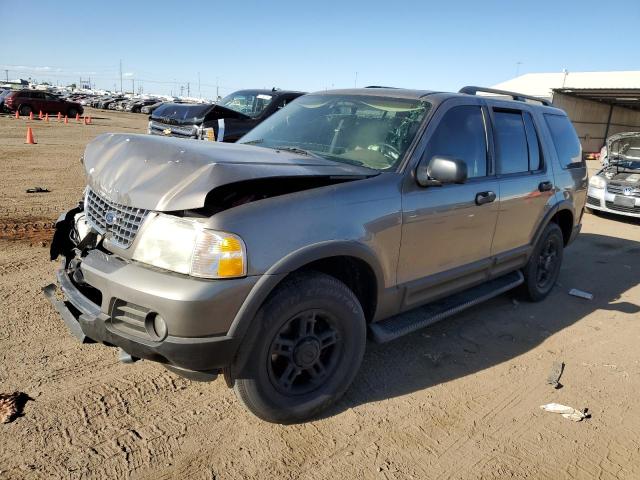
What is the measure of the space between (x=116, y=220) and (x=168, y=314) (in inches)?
28.7

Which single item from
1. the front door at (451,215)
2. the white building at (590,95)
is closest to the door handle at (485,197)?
the front door at (451,215)

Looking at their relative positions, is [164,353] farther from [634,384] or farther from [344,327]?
[634,384]

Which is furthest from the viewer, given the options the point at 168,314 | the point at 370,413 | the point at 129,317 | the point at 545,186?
the point at 545,186

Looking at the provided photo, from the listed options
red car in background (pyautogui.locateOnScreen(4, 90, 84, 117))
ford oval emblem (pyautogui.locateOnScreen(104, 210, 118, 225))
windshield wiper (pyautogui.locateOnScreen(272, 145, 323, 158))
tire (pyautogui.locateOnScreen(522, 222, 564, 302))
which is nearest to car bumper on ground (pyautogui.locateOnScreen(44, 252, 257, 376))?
ford oval emblem (pyautogui.locateOnScreen(104, 210, 118, 225))

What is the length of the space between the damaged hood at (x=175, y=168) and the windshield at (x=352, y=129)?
0.81ft

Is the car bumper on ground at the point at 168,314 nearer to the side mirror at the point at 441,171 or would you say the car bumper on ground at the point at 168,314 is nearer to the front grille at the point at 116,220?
the front grille at the point at 116,220

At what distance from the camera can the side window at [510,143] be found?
4199 millimetres

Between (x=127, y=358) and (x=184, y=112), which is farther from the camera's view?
(x=184, y=112)

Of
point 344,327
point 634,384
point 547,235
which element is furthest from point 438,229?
point 547,235

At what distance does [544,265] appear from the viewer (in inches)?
207

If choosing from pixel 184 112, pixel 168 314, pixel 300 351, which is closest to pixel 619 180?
pixel 184 112

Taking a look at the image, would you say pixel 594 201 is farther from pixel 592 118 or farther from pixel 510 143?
pixel 592 118

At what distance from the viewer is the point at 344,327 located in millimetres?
2975

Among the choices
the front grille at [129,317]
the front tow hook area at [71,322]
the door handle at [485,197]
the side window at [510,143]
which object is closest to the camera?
the front grille at [129,317]
